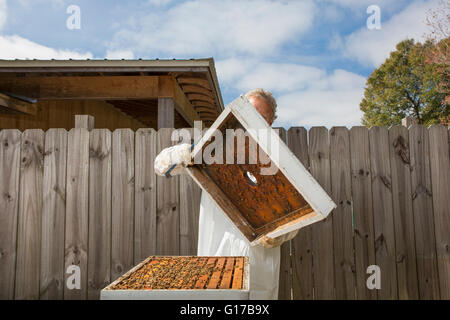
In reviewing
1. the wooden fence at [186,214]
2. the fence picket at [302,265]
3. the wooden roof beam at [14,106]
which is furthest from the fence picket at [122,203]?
the wooden roof beam at [14,106]

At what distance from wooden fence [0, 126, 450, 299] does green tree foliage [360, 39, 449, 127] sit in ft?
76.3

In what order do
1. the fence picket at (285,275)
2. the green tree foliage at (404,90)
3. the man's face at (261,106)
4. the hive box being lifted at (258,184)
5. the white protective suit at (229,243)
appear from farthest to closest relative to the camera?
the green tree foliage at (404,90), the fence picket at (285,275), the man's face at (261,106), the white protective suit at (229,243), the hive box being lifted at (258,184)

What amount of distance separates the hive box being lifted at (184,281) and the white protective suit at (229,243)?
0.68 feet

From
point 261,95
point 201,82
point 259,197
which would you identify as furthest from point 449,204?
point 201,82

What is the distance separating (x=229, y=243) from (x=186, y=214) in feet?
3.25

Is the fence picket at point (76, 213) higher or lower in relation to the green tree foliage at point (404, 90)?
lower

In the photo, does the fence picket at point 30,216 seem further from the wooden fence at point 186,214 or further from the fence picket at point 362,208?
the fence picket at point 362,208

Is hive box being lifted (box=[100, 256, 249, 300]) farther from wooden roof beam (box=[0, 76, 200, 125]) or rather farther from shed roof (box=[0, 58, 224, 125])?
wooden roof beam (box=[0, 76, 200, 125])

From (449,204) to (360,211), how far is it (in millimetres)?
916

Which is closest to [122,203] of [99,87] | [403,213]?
[403,213]

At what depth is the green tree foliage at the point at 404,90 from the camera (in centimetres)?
2339

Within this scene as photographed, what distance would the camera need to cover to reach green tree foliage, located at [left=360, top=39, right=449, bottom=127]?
23391mm

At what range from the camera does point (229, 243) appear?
2.34 meters

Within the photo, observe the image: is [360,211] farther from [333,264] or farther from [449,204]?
[449,204]
